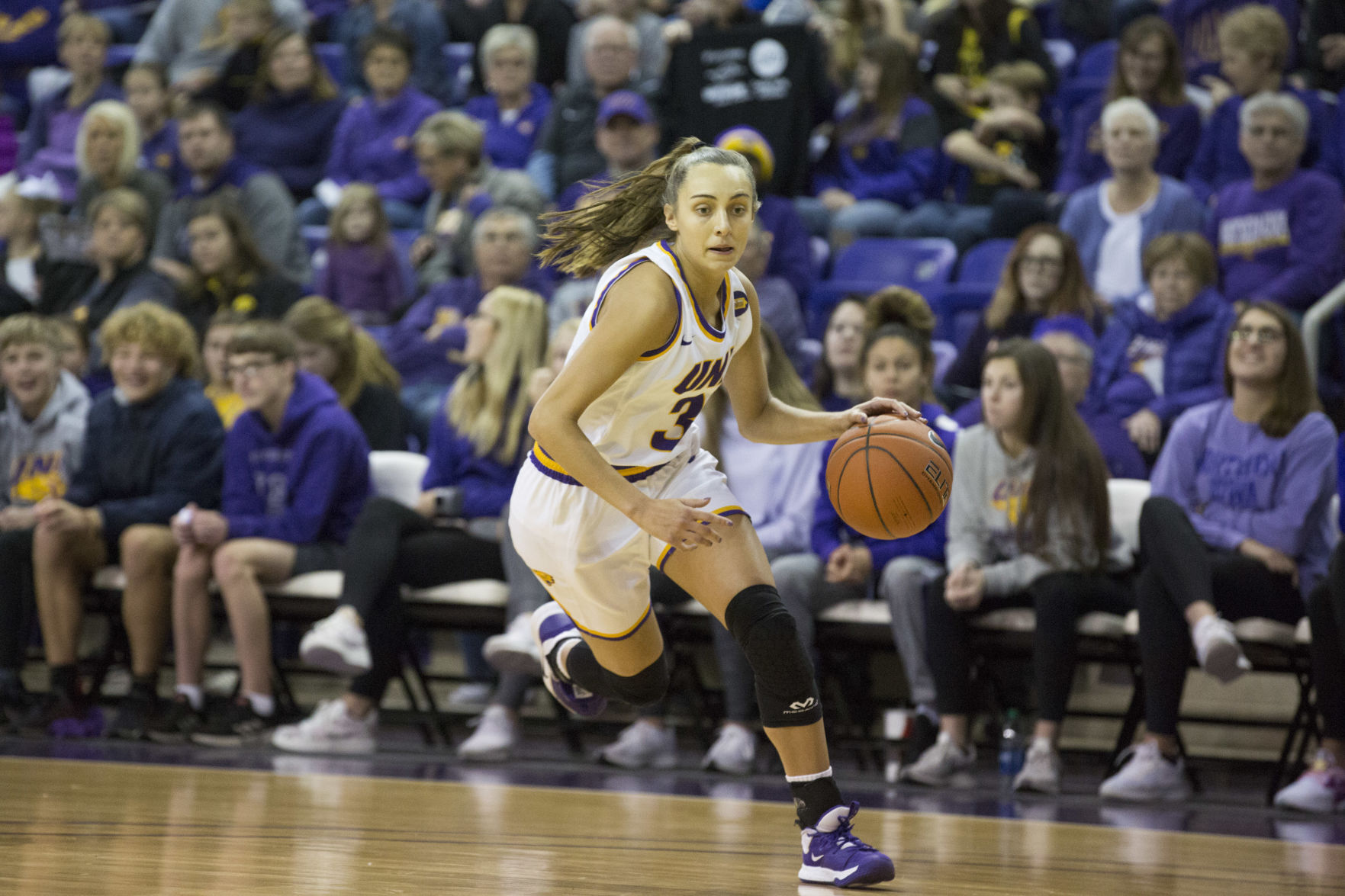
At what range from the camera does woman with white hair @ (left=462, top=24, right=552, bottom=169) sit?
28.0 ft

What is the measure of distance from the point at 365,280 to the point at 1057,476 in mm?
3896

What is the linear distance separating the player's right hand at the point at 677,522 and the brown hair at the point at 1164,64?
4.99 m

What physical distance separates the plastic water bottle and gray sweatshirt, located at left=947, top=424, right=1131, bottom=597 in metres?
0.48

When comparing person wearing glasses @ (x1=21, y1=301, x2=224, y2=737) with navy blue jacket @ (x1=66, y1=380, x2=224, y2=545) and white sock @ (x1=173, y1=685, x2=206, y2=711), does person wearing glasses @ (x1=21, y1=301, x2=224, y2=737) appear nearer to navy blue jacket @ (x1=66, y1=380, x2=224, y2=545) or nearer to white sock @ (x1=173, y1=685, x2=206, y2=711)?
navy blue jacket @ (x1=66, y1=380, x2=224, y2=545)

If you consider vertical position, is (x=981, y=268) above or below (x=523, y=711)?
above

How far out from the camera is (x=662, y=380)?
10.5ft

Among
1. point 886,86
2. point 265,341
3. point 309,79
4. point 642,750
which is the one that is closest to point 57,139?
point 309,79

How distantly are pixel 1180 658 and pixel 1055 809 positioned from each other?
2.32ft

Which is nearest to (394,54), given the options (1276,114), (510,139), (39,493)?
(510,139)

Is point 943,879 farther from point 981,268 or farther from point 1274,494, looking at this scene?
point 981,268

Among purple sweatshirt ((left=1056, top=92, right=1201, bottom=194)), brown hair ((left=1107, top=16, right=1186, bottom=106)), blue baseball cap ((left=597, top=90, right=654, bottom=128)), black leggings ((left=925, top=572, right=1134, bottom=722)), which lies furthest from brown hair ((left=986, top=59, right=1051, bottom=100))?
black leggings ((left=925, top=572, right=1134, bottom=722))

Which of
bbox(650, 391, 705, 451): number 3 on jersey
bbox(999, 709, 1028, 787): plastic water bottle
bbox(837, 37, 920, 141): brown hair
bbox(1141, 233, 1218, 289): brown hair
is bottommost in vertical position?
bbox(999, 709, 1028, 787): plastic water bottle

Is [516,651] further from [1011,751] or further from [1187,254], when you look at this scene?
[1187,254]

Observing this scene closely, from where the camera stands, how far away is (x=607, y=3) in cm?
880
